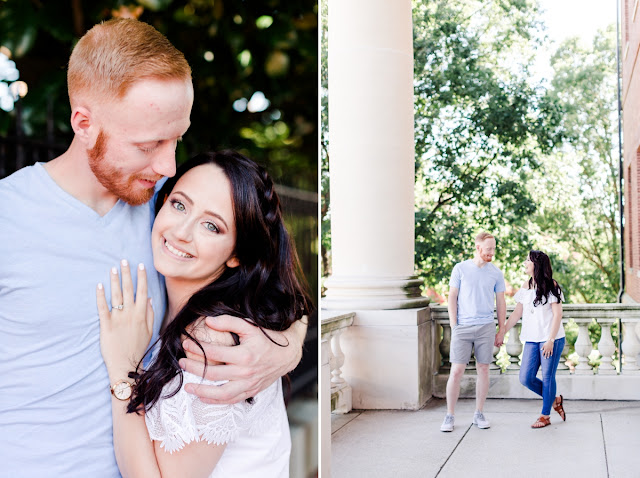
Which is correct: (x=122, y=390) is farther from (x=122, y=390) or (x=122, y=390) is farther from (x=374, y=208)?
(x=374, y=208)

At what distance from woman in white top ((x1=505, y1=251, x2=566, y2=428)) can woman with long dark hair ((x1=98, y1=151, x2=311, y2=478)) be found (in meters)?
4.55

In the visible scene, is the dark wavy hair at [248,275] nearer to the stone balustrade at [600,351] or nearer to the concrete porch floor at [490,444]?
the concrete porch floor at [490,444]

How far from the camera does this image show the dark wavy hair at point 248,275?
5.61 feet

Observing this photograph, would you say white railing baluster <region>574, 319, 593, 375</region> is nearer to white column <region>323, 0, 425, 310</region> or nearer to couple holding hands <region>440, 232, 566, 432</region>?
couple holding hands <region>440, 232, 566, 432</region>

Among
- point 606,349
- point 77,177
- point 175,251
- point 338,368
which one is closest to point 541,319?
point 338,368

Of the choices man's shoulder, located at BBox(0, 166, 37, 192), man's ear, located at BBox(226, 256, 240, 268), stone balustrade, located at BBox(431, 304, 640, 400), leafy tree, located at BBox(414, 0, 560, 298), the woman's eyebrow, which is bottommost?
stone balustrade, located at BBox(431, 304, 640, 400)

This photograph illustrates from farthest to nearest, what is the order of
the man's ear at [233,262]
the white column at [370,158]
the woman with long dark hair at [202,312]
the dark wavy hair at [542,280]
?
the white column at [370,158] → the dark wavy hair at [542,280] → the man's ear at [233,262] → the woman with long dark hair at [202,312]

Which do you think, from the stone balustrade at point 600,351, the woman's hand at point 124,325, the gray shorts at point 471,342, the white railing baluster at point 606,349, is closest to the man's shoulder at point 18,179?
the woman's hand at point 124,325

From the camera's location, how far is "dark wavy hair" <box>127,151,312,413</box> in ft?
5.61

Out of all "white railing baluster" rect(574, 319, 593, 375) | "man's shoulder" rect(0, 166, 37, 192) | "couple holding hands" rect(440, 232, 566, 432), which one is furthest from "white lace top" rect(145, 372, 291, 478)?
"white railing baluster" rect(574, 319, 593, 375)

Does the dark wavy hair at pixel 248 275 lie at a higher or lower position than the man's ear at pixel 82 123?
lower

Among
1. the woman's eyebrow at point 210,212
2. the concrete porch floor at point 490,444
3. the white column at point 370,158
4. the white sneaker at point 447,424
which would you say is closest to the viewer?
the woman's eyebrow at point 210,212

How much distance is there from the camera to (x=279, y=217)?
1.91m

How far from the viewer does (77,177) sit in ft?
5.18
